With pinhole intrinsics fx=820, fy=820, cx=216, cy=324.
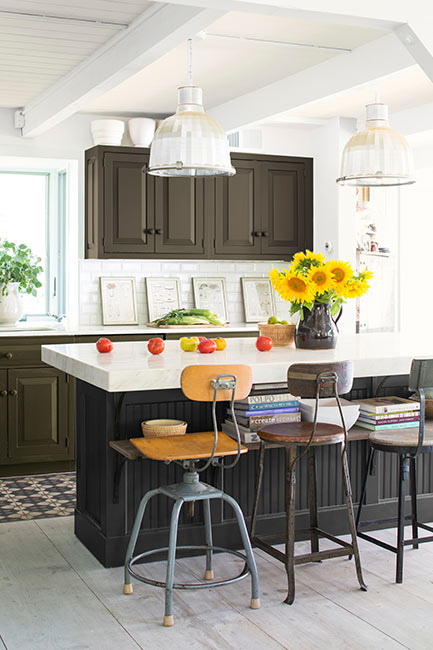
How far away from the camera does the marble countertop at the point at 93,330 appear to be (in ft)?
19.3

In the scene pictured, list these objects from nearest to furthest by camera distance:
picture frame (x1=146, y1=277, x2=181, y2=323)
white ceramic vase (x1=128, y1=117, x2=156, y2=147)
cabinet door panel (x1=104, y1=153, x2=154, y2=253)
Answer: cabinet door panel (x1=104, y1=153, x2=154, y2=253) → white ceramic vase (x1=128, y1=117, x2=156, y2=147) → picture frame (x1=146, y1=277, x2=181, y2=323)

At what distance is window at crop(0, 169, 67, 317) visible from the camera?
6.89 m

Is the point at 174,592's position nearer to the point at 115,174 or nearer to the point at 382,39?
the point at 382,39

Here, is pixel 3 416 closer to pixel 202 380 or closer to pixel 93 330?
pixel 93 330

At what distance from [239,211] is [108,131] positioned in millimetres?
1241

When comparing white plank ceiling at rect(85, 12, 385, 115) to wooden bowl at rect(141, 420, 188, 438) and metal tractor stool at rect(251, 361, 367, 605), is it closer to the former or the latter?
metal tractor stool at rect(251, 361, 367, 605)

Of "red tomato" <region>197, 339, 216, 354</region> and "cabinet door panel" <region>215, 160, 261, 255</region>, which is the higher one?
"cabinet door panel" <region>215, 160, 261, 255</region>

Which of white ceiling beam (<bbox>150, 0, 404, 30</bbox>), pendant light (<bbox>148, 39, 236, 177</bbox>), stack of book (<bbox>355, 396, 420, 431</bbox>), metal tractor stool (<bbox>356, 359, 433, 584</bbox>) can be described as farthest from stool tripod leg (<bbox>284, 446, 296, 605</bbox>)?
white ceiling beam (<bbox>150, 0, 404, 30</bbox>)

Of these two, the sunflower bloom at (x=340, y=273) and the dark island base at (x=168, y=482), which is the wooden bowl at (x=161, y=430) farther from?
the sunflower bloom at (x=340, y=273)

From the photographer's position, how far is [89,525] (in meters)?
3.97

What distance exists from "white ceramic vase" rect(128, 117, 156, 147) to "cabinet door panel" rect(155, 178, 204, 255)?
1.09 ft

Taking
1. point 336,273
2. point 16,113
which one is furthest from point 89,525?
point 16,113

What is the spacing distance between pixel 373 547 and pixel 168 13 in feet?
9.06

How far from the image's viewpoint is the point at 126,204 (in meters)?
6.39
